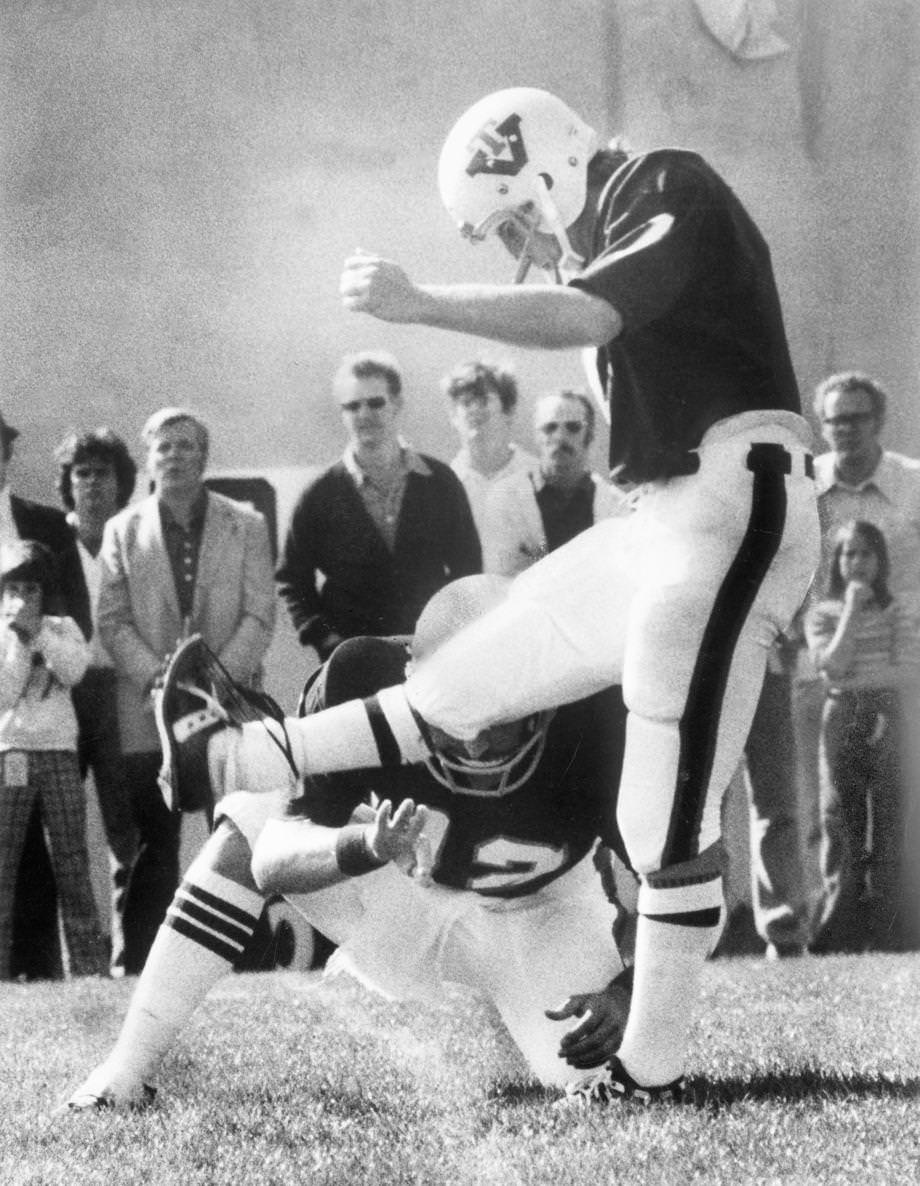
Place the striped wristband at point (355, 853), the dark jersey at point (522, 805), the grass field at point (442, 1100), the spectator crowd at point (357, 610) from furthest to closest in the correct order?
the spectator crowd at point (357, 610)
the dark jersey at point (522, 805)
the striped wristband at point (355, 853)
the grass field at point (442, 1100)

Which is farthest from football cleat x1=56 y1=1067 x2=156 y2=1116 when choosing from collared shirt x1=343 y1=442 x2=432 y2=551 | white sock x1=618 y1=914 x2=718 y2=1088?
collared shirt x1=343 y1=442 x2=432 y2=551

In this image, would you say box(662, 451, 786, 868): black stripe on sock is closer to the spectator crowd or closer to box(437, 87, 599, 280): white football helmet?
box(437, 87, 599, 280): white football helmet

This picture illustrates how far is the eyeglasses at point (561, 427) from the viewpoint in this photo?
16.4ft

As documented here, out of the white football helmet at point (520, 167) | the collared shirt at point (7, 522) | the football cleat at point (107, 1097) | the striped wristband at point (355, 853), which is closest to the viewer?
the striped wristband at point (355, 853)

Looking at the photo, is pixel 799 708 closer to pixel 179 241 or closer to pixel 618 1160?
pixel 179 241

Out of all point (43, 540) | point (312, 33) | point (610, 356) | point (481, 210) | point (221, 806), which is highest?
point (312, 33)

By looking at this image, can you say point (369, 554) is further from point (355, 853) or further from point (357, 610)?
point (355, 853)

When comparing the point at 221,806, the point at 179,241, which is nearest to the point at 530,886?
the point at 221,806

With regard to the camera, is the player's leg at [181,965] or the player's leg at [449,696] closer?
the player's leg at [181,965]

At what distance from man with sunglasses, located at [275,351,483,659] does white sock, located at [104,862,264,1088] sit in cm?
158

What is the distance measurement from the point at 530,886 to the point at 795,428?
0.94m

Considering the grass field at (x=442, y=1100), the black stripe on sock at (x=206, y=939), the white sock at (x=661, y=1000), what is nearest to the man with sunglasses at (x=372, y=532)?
the grass field at (x=442, y=1100)

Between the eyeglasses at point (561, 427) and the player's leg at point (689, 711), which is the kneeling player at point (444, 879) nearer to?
the player's leg at point (689, 711)

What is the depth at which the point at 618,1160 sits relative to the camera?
8.32ft
